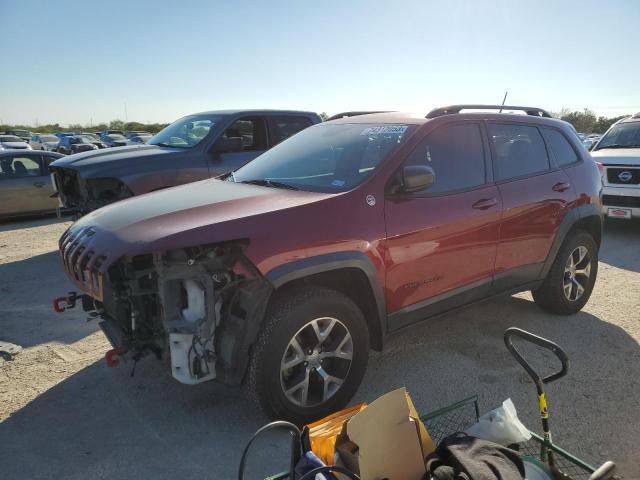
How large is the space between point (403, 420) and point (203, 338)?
1176 mm

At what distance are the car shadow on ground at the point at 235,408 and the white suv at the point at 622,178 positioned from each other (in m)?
4.50

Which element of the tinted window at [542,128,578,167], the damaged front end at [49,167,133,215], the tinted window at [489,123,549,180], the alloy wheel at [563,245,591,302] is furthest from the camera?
the damaged front end at [49,167,133,215]

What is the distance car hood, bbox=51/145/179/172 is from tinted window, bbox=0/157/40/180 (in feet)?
11.9

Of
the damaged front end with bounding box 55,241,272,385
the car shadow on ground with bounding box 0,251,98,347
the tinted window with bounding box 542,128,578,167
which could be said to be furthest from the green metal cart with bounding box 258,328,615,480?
the car shadow on ground with bounding box 0,251,98,347

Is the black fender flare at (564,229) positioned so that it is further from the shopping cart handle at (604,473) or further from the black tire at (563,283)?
the shopping cart handle at (604,473)

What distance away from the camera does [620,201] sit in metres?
8.08

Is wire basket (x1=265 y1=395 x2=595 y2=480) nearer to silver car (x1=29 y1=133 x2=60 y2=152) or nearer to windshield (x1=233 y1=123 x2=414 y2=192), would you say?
windshield (x1=233 y1=123 x2=414 y2=192)

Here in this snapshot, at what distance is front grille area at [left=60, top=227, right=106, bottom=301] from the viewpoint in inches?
102

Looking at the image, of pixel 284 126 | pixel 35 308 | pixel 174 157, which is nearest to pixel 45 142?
pixel 284 126

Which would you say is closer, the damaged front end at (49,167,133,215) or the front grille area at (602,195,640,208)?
the damaged front end at (49,167,133,215)

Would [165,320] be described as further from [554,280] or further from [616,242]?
[616,242]

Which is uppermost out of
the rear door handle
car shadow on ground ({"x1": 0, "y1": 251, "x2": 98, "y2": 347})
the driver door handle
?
the rear door handle

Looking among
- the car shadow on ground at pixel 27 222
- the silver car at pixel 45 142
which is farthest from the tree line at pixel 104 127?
the car shadow on ground at pixel 27 222

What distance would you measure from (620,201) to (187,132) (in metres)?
6.88
